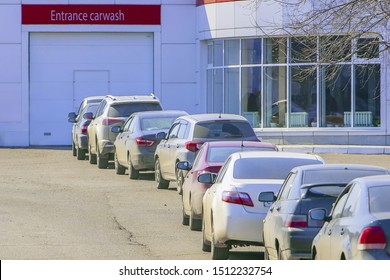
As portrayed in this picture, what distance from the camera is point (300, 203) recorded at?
1244 cm

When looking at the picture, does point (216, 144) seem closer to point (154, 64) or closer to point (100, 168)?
point (100, 168)

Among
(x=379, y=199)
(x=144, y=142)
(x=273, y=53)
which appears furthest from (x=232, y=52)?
(x=379, y=199)

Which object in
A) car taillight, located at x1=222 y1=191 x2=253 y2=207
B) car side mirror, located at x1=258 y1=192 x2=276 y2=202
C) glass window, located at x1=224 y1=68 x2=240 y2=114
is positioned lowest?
car taillight, located at x1=222 y1=191 x2=253 y2=207

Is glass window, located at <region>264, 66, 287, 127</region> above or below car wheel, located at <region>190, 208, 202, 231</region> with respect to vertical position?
above

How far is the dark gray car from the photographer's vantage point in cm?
1219

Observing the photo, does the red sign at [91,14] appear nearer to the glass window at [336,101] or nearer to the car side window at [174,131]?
the glass window at [336,101]

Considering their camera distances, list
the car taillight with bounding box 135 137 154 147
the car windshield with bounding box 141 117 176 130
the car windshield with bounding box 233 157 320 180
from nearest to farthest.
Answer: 1. the car windshield with bounding box 233 157 320 180
2. the car taillight with bounding box 135 137 154 147
3. the car windshield with bounding box 141 117 176 130

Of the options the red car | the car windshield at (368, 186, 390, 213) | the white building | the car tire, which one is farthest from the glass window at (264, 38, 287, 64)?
the car windshield at (368, 186, 390, 213)

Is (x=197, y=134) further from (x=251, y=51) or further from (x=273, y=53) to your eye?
(x=251, y=51)

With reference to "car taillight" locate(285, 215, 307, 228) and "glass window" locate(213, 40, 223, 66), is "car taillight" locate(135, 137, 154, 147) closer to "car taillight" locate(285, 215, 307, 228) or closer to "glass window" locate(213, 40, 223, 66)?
"glass window" locate(213, 40, 223, 66)

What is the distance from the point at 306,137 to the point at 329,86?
68.5 inches

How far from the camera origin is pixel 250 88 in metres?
37.5

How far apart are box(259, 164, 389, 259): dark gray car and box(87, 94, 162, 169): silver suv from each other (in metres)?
16.1
